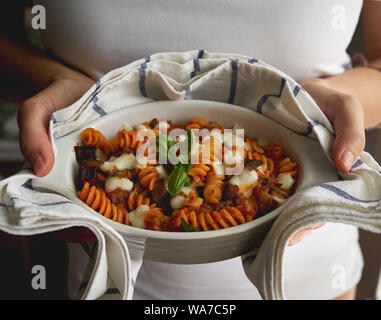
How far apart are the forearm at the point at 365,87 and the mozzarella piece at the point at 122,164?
47 centimetres

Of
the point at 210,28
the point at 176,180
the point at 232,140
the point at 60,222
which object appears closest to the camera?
the point at 60,222

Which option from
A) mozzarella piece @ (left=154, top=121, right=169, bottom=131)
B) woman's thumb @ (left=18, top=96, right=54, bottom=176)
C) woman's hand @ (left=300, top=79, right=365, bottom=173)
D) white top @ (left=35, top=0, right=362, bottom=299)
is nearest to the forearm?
white top @ (left=35, top=0, right=362, bottom=299)

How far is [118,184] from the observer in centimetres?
68

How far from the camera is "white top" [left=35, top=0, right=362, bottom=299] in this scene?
86 cm

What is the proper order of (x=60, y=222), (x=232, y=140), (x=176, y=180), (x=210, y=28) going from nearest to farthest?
(x=60, y=222) → (x=176, y=180) → (x=232, y=140) → (x=210, y=28)

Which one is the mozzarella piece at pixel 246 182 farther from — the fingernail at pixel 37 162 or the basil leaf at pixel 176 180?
the fingernail at pixel 37 162

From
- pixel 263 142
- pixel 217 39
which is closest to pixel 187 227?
pixel 263 142

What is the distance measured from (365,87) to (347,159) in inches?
16.1

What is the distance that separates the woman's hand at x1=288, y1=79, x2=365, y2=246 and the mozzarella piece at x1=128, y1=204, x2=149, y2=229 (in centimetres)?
23

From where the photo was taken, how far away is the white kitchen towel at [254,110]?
0.56m

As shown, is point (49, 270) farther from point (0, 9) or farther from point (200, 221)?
point (200, 221)

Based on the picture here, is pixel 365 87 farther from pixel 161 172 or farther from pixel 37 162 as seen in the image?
pixel 37 162

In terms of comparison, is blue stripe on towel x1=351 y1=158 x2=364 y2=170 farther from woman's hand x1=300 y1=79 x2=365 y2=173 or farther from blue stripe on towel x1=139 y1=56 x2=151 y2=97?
blue stripe on towel x1=139 y1=56 x2=151 y2=97
